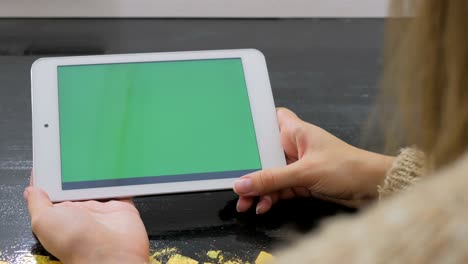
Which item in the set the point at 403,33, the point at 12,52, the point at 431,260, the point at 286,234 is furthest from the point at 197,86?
the point at 431,260

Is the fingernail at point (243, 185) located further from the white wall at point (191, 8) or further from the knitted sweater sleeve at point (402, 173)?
the white wall at point (191, 8)

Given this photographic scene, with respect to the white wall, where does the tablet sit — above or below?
below

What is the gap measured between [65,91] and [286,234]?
0.26m

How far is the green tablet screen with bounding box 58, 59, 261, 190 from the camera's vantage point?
609 mm

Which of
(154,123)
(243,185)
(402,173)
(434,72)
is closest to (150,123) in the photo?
(154,123)

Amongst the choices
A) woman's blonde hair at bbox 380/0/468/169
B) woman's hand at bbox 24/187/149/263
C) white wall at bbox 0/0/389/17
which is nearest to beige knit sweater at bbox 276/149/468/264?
woman's blonde hair at bbox 380/0/468/169

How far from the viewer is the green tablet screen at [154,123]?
2.00ft

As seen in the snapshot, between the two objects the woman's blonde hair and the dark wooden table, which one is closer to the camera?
the woman's blonde hair

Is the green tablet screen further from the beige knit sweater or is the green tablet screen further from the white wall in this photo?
the beige knit sweater

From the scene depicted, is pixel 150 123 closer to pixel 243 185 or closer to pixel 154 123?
pixel 154 123

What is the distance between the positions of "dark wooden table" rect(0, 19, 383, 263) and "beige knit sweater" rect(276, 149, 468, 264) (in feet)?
1.39

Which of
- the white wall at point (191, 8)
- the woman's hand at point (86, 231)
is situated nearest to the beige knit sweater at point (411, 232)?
the woman's hand at point (86, 231)

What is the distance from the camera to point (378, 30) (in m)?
0.94

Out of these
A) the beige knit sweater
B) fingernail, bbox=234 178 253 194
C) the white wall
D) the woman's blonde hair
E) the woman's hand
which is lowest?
the woman's hand
